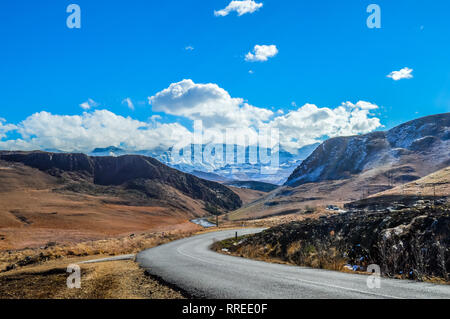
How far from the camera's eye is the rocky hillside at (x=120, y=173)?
158000 millimetres

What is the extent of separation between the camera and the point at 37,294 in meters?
8.51

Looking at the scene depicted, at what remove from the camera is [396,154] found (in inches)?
6368

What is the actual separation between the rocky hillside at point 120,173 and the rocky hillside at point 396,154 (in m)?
67.2

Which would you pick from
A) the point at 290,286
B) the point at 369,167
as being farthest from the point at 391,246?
the point at 369,167

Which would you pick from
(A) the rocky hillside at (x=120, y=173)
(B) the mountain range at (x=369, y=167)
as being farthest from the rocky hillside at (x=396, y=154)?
(A) the rocky hillside at (x=120, y=173)

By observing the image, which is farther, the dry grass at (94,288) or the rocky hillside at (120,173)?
the rocky hillside at (120,173)

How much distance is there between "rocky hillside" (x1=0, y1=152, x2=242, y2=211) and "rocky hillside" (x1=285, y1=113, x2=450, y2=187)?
67244 mm

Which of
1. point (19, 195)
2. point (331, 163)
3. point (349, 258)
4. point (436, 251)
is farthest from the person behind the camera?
point (331, 163)

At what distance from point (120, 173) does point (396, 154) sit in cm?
16018

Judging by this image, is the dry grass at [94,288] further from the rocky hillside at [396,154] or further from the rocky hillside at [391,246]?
the rocky hillside at [396,154]
